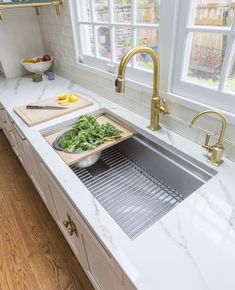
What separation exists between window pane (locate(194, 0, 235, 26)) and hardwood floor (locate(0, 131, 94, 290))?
58.1 inches

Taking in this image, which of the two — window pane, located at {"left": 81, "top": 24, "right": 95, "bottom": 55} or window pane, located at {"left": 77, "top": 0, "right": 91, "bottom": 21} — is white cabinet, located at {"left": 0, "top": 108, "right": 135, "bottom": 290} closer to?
window pane, located at {"left": 81, "top": 24, "right": 95, "bottom": 55}

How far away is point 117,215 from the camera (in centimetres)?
95

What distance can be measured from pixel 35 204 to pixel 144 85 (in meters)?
1.32

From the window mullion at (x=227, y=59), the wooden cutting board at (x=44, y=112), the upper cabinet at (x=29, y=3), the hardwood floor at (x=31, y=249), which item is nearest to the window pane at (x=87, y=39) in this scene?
the upper cabinet at (x=29, y=3)

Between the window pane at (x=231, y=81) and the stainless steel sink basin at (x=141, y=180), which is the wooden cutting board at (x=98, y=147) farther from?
the window pane at (x=231, y=81)

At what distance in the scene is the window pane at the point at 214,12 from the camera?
78 cm

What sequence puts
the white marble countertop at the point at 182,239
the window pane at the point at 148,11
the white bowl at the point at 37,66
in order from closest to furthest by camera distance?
the white marble countertop at the point at 182,239 → the window pane at the point at 148,11 → the white bowl at the point at 37,66

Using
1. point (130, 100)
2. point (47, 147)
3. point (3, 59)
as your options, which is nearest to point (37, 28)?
point (3, 59)

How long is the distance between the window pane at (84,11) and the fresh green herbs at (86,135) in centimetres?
78

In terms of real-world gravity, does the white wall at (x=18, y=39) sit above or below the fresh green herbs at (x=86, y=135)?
above

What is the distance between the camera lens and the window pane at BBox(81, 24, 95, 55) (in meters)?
1.56

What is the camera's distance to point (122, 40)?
130 cm

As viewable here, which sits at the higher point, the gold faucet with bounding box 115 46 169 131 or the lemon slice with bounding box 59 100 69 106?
the gold faucet with bounding box 115 46 169 131

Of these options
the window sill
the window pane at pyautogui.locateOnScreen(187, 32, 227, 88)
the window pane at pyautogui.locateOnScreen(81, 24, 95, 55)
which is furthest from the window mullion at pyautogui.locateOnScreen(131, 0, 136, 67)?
the window pane at pyautogui.locateOnScreen(81, 24, 95, 55)
